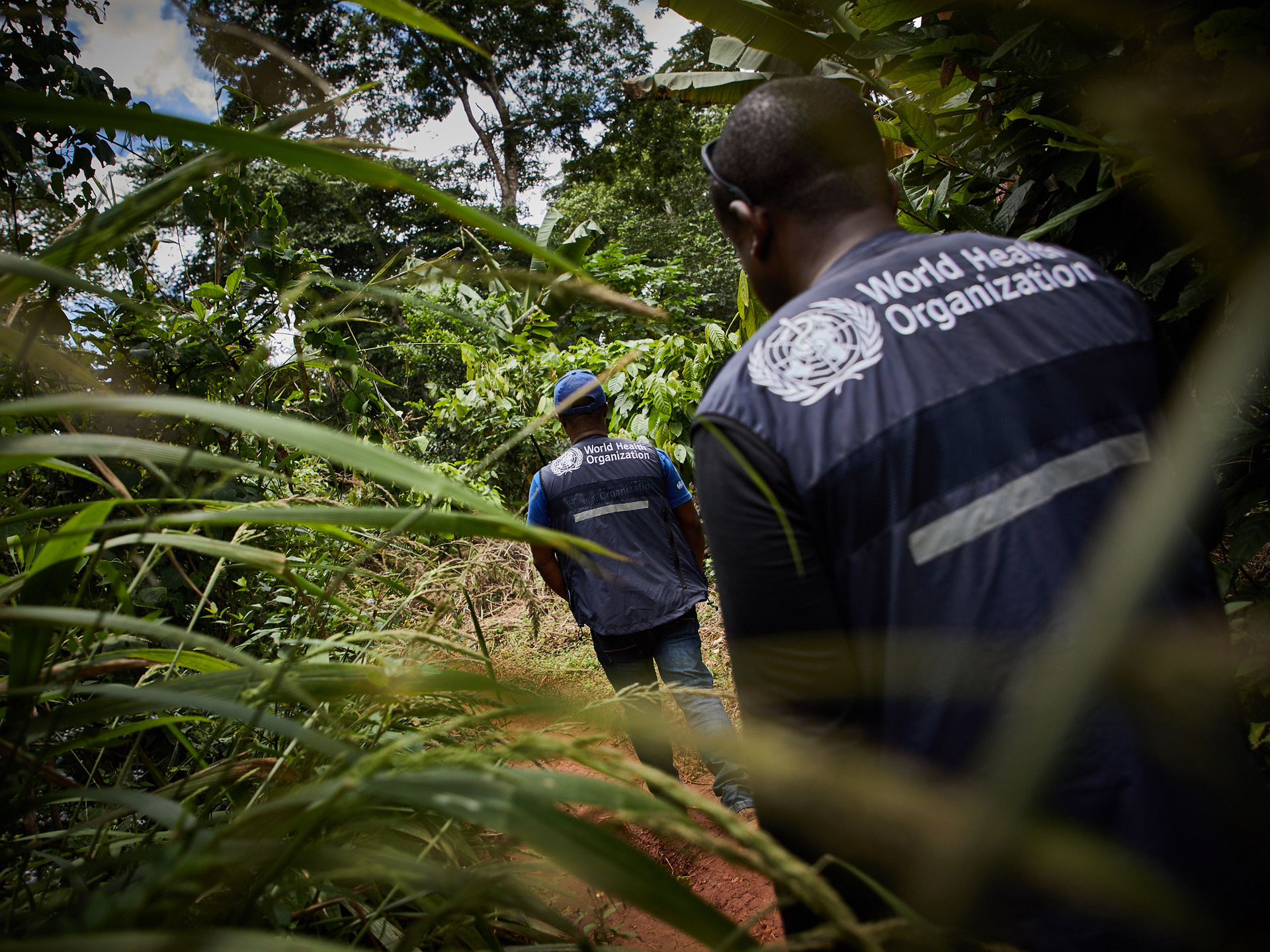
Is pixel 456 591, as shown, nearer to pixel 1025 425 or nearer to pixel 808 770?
pixel 808 770

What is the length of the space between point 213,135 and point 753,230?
0.93m

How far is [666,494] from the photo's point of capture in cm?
368

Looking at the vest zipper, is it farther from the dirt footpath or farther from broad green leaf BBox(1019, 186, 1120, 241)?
broad green leaf BBox(1019, 186, 1120, 241)

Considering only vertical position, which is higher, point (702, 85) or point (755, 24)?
point (702, 85)

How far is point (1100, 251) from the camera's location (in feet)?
6.30

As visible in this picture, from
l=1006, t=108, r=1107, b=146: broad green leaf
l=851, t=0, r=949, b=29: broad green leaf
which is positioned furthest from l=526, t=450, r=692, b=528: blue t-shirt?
l=1006, t=108, r=1107, b=146: broad green leaf

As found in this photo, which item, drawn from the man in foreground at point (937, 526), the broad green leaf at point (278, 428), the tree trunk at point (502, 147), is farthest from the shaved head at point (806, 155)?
the tree trunk at point (502, 147)

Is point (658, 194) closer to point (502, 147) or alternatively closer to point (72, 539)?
point (502, 147)

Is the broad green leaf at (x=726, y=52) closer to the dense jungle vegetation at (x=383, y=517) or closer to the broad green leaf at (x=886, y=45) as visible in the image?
the dense jungle vegetation at (x=383, y=517)

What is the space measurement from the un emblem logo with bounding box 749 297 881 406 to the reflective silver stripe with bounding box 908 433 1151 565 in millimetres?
228

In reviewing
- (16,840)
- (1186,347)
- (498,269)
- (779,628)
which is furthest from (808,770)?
(1186,347)

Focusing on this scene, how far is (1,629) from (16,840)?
11.2 inches

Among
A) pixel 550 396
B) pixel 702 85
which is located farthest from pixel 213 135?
pixel 550 396

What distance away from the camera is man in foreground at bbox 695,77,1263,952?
894 millimetres
